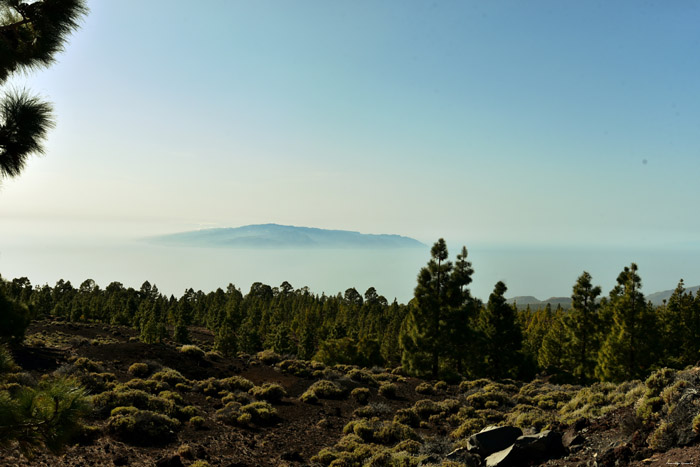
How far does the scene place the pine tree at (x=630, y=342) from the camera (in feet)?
A: 91.7

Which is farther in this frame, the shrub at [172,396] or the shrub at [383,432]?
the shrub at [172,396]

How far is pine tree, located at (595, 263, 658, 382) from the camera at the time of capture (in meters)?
27.9

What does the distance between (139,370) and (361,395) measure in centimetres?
1474

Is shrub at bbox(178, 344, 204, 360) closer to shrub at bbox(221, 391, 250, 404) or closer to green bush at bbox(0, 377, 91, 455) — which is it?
shrub at bbox(221, 391, 250, 404)

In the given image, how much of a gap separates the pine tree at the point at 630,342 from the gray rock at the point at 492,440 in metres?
20.7

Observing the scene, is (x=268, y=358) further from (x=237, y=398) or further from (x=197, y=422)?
(x=197, y=422)

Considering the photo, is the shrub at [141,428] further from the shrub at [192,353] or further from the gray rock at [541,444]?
the shrub at [192,353]

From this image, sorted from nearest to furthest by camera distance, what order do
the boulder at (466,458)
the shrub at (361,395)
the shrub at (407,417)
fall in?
the boulder at (466,458), the shrub at (407,417), the shrub at (361,395)

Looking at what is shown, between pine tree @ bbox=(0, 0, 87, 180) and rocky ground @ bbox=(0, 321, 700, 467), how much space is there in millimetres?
6759

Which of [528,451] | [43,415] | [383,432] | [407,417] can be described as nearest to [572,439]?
[528,451]

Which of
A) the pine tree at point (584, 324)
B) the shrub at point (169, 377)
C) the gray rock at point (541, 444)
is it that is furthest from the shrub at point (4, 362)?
the pine tree at point (584, 324)

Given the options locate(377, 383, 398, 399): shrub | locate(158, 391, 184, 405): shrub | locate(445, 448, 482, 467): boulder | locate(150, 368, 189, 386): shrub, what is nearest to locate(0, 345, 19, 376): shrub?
locate(445, 448, 482, 467): boulder

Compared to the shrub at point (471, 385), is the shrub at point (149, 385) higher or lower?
higher

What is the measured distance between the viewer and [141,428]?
15.4 meters
